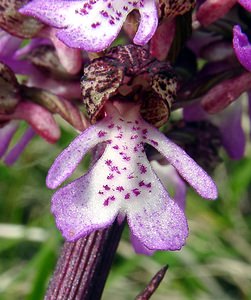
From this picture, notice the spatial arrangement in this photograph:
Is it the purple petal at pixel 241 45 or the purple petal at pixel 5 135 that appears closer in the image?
the purple petal at pixel 241 45

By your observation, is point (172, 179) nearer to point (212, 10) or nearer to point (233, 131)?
point (233, 131)

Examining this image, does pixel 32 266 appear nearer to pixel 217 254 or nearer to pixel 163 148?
pixel 217 254

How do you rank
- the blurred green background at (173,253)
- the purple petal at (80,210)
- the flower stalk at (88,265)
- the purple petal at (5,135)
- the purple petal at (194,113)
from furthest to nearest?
1. the blurred green background at (173,253)
2. the purple petal at (5,135)
3. the purple petal at (194,113)
4. the flower stalk at (88,265)
5. the purple petal at (80,210)

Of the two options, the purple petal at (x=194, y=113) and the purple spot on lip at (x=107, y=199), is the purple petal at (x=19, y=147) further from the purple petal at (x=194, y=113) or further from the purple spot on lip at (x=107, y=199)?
the purple spot on lip at (x=107, y=199)

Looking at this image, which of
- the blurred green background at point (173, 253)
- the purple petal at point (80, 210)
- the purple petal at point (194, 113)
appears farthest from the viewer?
the blurred green background at point (173, 253)

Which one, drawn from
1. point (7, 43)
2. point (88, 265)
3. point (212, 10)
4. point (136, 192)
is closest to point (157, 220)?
point (136, 192)

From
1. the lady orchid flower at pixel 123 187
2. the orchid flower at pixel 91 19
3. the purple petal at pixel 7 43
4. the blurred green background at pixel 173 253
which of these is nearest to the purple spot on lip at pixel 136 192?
the lady orchid flower at pixel 123 187

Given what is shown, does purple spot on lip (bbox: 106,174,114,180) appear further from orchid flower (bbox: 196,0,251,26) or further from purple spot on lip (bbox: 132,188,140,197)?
orchid flower (bbox: 196,0,251,26)
